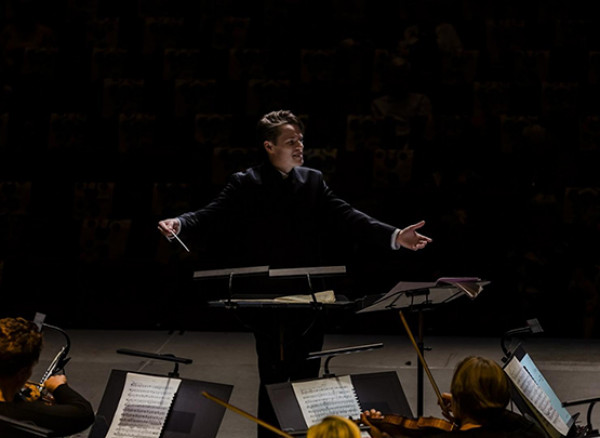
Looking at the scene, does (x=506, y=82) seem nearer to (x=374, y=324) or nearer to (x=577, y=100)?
(x=577, y=100)

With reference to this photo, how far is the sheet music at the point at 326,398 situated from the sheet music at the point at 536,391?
13.5 inches

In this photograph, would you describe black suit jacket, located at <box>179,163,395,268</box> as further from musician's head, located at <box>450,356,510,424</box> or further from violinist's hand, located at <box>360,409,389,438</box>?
musician's head, located at <box>450,356,510,424</box>

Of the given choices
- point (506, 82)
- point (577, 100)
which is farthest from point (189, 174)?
point (577, 100)

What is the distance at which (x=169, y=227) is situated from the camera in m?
2.16

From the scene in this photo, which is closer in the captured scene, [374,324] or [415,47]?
[374,324]

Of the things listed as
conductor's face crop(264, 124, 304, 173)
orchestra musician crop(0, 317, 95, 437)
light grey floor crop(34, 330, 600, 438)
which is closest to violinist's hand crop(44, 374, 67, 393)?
orchestra musician crop(0, 317, 95, 437)

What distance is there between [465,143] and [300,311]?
7.02 feet

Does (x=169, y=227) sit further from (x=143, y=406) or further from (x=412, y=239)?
(x=412, y=239)

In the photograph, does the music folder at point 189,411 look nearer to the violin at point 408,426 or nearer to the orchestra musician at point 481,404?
the violin at point 408,426

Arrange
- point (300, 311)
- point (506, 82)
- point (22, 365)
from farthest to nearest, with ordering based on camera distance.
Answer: point (506, 82) < point (300, 311) < point (22, 365)

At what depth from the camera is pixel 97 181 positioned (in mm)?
4172

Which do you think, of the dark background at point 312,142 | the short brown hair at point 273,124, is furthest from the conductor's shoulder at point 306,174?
the dark background at point 312,142

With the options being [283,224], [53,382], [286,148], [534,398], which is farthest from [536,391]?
[53,382]

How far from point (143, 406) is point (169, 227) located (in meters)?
0.44
